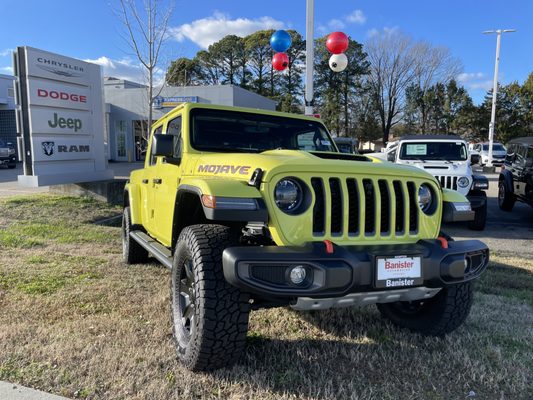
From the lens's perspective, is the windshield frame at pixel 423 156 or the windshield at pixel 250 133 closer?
the windshield at pixel 250 133

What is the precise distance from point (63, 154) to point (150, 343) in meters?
7.00

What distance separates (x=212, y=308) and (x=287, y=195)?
787 millimetres

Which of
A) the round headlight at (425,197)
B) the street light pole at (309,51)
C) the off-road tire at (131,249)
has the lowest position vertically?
the off-road tire at (131,249)

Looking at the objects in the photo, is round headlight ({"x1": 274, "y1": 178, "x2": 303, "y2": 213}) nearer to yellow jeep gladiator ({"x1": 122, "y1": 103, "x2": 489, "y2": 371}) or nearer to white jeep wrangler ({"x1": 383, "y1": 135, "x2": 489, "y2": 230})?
yellow jeep gladiator ({"x1": 122, "y1": 103, "x2": 489, "y2": 371})

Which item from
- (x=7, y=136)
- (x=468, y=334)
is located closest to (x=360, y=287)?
(x=468, y=334)

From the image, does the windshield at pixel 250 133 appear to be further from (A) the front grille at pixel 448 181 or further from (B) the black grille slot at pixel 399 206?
(A) the front grille at pixel 448 181

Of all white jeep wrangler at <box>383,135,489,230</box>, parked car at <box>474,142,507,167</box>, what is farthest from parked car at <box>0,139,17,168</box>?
parked car at <box>474,142,507,167</box>

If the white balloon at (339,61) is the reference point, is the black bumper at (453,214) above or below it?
below

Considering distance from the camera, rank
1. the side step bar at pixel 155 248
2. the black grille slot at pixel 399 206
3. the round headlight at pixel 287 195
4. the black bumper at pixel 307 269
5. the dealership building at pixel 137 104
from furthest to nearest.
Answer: the dealership building at pixel 137 104 < the side step bar at pixel 155 248 < the black grille slot at pixel 399 206 < the round headlight at pixel 287 195 < the black bumper at pixel 307 269

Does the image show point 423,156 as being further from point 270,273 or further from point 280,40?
point 270,273

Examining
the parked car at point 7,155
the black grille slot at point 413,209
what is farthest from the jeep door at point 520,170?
the parked car at point 7,155

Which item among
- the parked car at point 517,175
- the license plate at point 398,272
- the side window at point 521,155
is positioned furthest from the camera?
the side window at point 521,155

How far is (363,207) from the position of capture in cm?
273

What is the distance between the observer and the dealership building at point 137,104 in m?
27.4
